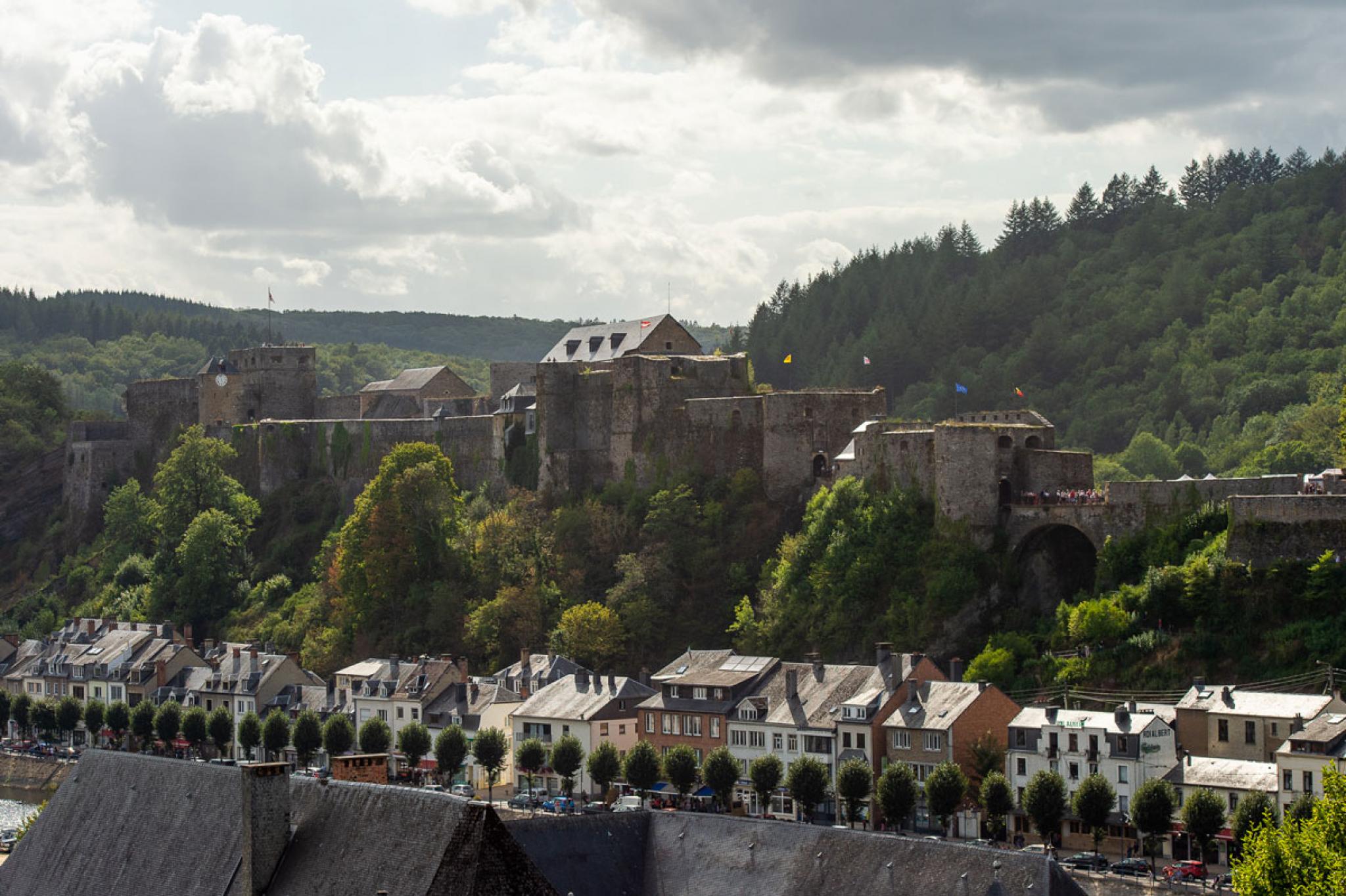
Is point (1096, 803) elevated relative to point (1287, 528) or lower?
lower

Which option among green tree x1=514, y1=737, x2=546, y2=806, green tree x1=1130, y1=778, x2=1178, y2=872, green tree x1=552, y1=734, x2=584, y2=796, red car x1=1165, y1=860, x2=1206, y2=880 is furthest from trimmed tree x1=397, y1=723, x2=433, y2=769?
red car x1=1165, y1=860, x2=1206, y2=880

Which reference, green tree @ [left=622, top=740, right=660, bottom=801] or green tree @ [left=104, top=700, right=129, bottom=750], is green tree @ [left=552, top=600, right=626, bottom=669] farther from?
green tree @ [left=104, top=700, right=129, bottom=750]

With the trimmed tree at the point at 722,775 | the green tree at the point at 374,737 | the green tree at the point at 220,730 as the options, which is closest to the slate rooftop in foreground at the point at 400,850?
the trimmed tree at the point at 722,775

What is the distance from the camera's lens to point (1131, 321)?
6230 inches

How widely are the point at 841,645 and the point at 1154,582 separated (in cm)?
1351

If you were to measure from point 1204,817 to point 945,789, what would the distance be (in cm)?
866

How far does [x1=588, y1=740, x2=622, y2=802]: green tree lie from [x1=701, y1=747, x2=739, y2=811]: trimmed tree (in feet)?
12.4

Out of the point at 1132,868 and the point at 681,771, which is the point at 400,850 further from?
the point at 681,771

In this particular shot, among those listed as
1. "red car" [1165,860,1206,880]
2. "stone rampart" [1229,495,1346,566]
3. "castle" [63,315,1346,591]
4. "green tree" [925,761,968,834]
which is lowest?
"red car" [1165,860,1206,880]

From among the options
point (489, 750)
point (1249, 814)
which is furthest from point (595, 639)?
point (1249, 814)

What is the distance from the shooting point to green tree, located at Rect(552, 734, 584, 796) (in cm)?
7812

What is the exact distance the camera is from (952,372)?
158 metres

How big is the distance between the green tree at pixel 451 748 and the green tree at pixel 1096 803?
2726 centimetres

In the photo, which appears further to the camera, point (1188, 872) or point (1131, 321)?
point (1131, 321)
